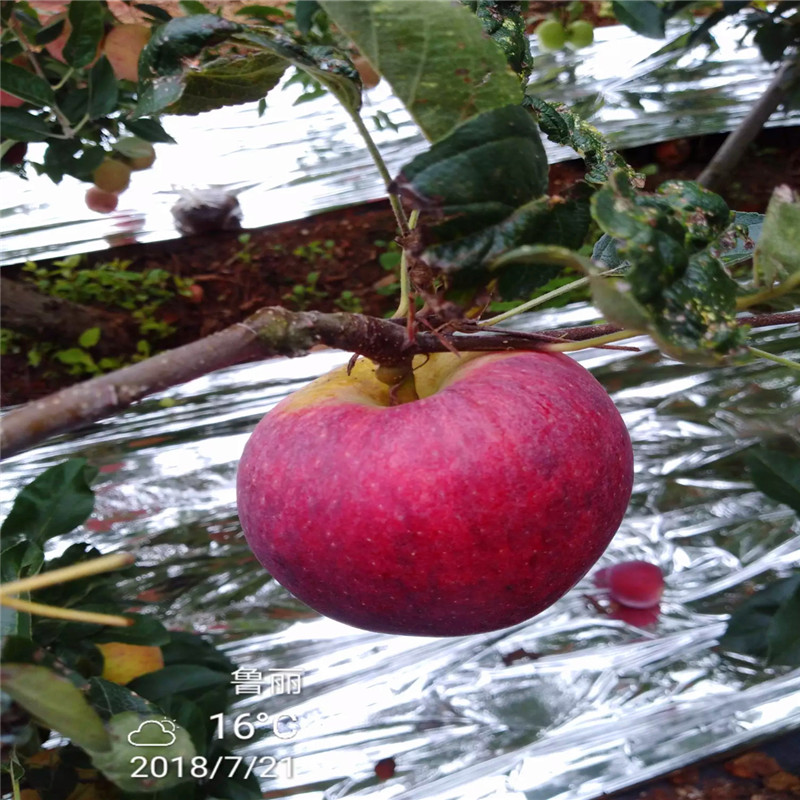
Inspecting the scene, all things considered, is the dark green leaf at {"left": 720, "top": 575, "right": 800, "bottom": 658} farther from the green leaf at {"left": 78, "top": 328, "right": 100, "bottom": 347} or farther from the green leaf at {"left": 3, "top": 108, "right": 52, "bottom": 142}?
the green leaf at {"left": 78, "top": 328, "right": 100, "bottom": 347}

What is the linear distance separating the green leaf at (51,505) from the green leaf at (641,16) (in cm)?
98

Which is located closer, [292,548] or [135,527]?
[292,548]

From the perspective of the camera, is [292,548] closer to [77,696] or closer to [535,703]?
[77,696]

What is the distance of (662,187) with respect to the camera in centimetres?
39

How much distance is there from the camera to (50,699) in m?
0.32

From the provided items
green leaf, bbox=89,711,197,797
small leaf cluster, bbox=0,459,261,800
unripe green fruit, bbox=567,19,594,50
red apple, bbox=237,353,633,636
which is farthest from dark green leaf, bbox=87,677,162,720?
unripe green fruit, bbox=567,19,594,50

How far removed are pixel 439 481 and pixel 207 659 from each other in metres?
0.60

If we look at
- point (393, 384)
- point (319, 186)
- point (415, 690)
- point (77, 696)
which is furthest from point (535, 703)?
point (319, 186)

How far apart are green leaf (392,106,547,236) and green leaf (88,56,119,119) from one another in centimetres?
79

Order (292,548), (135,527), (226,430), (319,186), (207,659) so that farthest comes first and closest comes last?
(319,186)
(226,430)
(135,527)
(207,659)
(292,548)

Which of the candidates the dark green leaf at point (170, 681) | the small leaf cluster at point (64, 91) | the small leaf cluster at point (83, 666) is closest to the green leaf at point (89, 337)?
the small leaf cluster at point (64, 91)

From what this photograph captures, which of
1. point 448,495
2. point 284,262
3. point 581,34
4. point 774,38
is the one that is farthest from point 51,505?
point 774,38

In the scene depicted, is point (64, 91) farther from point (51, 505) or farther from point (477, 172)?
point (477, 172)

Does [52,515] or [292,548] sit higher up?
[292,548]
